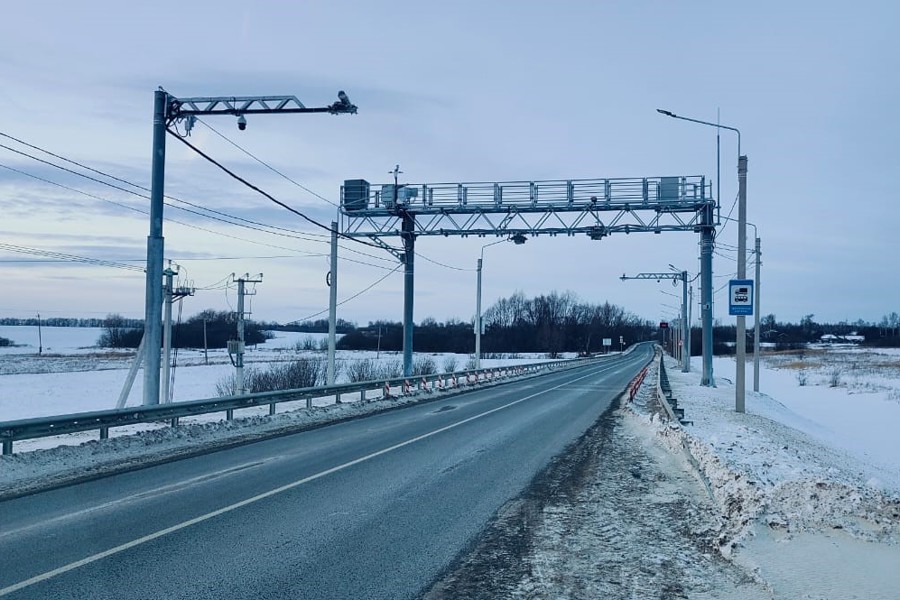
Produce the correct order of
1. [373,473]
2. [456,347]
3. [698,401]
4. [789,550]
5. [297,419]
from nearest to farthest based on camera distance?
[789,550] < [373,473] < [297,419] < [698,401] < [456,347]

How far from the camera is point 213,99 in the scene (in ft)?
57.0

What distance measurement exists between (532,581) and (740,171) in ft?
61.1

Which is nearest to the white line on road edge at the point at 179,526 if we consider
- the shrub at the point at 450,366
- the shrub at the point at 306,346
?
the shrub at the point at 450,366

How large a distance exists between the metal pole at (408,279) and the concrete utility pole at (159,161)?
14822mm

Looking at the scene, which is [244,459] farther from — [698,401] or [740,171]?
[698,401]

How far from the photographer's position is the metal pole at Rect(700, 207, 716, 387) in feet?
107

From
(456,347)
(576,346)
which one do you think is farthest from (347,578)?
(576,346)

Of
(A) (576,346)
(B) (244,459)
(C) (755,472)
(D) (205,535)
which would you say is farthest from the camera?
(A) (576,346)

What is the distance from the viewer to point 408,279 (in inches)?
1328

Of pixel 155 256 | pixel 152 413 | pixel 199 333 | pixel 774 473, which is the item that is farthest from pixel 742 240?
pixel 199 333

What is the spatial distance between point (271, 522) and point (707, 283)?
3037 centimetres

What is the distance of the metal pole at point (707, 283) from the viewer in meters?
32.8

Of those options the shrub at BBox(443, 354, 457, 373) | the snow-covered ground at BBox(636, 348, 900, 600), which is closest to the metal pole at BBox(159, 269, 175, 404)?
the snow-covered ground at BBox(636, 348, 900, 600)

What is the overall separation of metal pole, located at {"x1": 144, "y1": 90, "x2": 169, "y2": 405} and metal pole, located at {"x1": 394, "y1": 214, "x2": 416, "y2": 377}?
15.5 m
